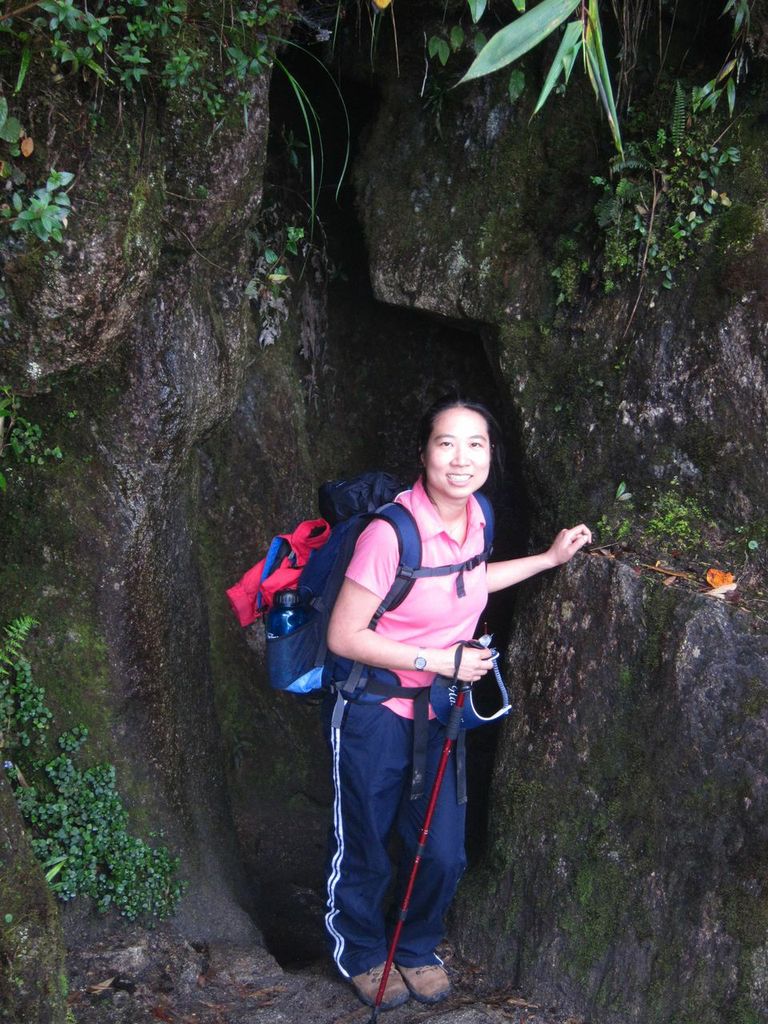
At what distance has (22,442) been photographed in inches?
170

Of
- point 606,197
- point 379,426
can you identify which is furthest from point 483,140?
A: point 379,426

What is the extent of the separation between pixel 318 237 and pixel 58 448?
2.33 m

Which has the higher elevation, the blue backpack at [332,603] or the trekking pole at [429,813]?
the blue backpack at [332,603]

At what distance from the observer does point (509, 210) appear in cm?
491

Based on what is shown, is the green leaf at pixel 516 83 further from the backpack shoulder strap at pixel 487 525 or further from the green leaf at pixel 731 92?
the backpack shoulder strap at pixel 487 525

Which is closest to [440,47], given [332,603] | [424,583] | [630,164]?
[630,164]

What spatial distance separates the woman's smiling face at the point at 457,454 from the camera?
4148 millimetres

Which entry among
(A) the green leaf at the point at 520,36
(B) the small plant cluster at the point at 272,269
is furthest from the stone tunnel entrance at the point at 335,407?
(A) the green leaf at the point at 520,36

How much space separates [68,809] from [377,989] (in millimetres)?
1717

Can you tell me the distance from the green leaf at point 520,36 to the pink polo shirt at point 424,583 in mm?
1826

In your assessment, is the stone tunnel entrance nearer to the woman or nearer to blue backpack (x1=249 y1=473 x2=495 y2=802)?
the woman

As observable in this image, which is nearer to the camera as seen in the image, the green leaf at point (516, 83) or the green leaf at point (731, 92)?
the green leaf at point (731, 92)

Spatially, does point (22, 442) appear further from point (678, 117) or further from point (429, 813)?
point (678, 117)

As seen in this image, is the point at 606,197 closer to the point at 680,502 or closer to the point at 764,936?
the point at 680,502
